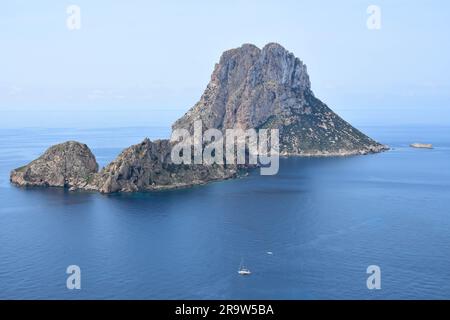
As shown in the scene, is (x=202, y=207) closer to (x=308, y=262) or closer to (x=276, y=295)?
(x=308, y=262)

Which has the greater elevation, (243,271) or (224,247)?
(224,247)

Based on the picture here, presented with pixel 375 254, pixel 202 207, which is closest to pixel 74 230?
pixel 202 207

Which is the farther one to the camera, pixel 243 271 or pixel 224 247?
pixel 224 247

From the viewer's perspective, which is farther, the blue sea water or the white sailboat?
the white sailboat

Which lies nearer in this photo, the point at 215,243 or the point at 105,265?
the point at 105,265

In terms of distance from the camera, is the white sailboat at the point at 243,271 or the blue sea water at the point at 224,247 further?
the white sailboat at the point at 243,271
